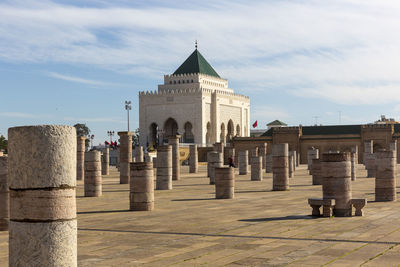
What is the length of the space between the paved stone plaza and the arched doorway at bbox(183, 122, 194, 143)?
192 ft

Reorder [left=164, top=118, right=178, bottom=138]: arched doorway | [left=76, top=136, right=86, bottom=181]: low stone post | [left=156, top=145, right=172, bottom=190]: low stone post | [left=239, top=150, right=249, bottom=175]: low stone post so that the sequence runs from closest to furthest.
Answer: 1. [left=156, top=145, right=172, bottom=190]: low stone post
2. [left=76, top=136, right=86, bottom=181]: low stone post
3. [left=239, top=150, right=249, bottom=175]: low stone post
4. [left=164, top=118, right=178, bottom=138]: arched doorway

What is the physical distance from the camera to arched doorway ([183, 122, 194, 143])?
71375 millimetres

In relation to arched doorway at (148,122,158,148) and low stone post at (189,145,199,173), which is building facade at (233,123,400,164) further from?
low stone post at (189,145,199,173)

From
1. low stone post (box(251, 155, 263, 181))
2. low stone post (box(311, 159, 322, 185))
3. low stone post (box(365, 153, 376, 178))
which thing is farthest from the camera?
low stone post (box(365, 153, 376, 178))

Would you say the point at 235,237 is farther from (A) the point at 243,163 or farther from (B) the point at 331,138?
(B) the point at 331,138

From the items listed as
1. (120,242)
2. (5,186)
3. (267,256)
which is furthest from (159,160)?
(267,256)

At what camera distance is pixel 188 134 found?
236 ft

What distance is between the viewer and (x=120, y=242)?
25.3 feet

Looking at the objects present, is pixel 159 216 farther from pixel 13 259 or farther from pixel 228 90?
pixel 228 90

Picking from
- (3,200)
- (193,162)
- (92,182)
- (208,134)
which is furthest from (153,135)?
(3,200)

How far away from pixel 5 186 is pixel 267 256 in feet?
15.9

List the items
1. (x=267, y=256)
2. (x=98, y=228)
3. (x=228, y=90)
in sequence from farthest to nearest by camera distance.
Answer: (x=228, y=90) < (x=98, y=228) < (x=267, y=256)

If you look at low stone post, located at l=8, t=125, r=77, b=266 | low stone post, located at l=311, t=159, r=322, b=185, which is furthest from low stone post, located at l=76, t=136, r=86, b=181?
low stone post, located at l=8, t=125, r=77, b=266

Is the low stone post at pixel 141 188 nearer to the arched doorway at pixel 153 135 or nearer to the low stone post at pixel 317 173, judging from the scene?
the low stone post at pixel 317 173
